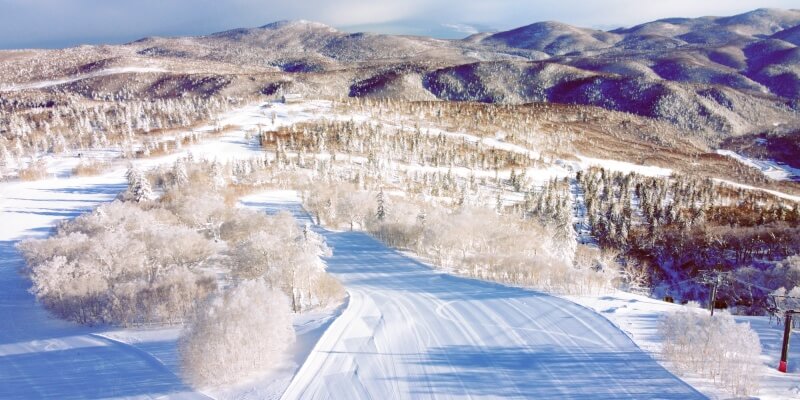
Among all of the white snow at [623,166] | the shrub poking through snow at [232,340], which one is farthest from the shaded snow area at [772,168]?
the shrub poking through snow at [232,340]

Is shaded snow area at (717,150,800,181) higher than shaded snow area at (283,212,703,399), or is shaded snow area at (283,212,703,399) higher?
shaded snow area at (283,212,703,399)

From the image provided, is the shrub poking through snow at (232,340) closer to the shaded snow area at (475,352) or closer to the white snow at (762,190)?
the shaded snow area at (475,352)

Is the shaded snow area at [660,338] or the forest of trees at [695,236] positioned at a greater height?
the shaded snow area at [660,338]

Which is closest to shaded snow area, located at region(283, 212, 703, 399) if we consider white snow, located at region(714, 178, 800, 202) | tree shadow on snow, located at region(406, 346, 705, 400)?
tree shadow on snow, located at region(406, 346, 705, 400)

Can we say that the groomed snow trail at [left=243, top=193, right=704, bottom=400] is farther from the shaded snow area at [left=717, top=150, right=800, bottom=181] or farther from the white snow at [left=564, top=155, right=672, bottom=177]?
the shaded snow area at [left=717, top=150, right=800, bottom=181]

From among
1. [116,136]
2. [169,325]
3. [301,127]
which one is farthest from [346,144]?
[169,325]

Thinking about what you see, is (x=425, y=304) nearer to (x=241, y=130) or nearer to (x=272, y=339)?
(x=272, y=339)
